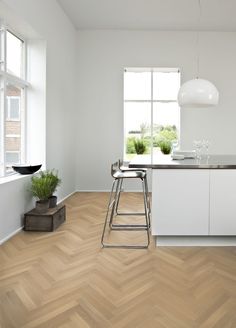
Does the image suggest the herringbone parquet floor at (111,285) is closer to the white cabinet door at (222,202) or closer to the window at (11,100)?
the white cabinet door at (222,202)

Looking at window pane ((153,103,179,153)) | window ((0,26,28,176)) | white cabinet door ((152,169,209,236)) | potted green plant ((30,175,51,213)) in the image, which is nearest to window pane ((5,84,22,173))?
window ((0,26,28,176))

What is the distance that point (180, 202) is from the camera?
3182 mm

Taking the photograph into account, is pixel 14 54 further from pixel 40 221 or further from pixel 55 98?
pixel 40 221

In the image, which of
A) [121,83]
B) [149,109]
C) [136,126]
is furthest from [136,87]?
[136,126]

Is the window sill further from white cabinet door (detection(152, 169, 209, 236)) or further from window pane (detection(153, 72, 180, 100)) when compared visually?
window pane (detection(153, 72, 180, 100))

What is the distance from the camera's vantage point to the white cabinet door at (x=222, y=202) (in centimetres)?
316

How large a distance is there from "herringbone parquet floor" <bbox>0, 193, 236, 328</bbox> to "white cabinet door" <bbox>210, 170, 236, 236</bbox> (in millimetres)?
230

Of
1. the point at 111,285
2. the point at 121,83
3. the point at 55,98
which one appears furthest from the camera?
the point at 121,83

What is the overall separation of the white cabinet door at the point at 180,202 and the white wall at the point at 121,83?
355 centimetres

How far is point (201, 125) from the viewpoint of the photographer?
667 cm

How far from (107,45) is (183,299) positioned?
5671 millimetres

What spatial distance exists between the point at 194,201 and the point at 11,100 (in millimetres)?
2734

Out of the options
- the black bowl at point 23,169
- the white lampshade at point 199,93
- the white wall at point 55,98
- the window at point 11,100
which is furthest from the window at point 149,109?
the white lampshade at point 199,93

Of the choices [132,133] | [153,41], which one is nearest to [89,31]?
[153,41]
